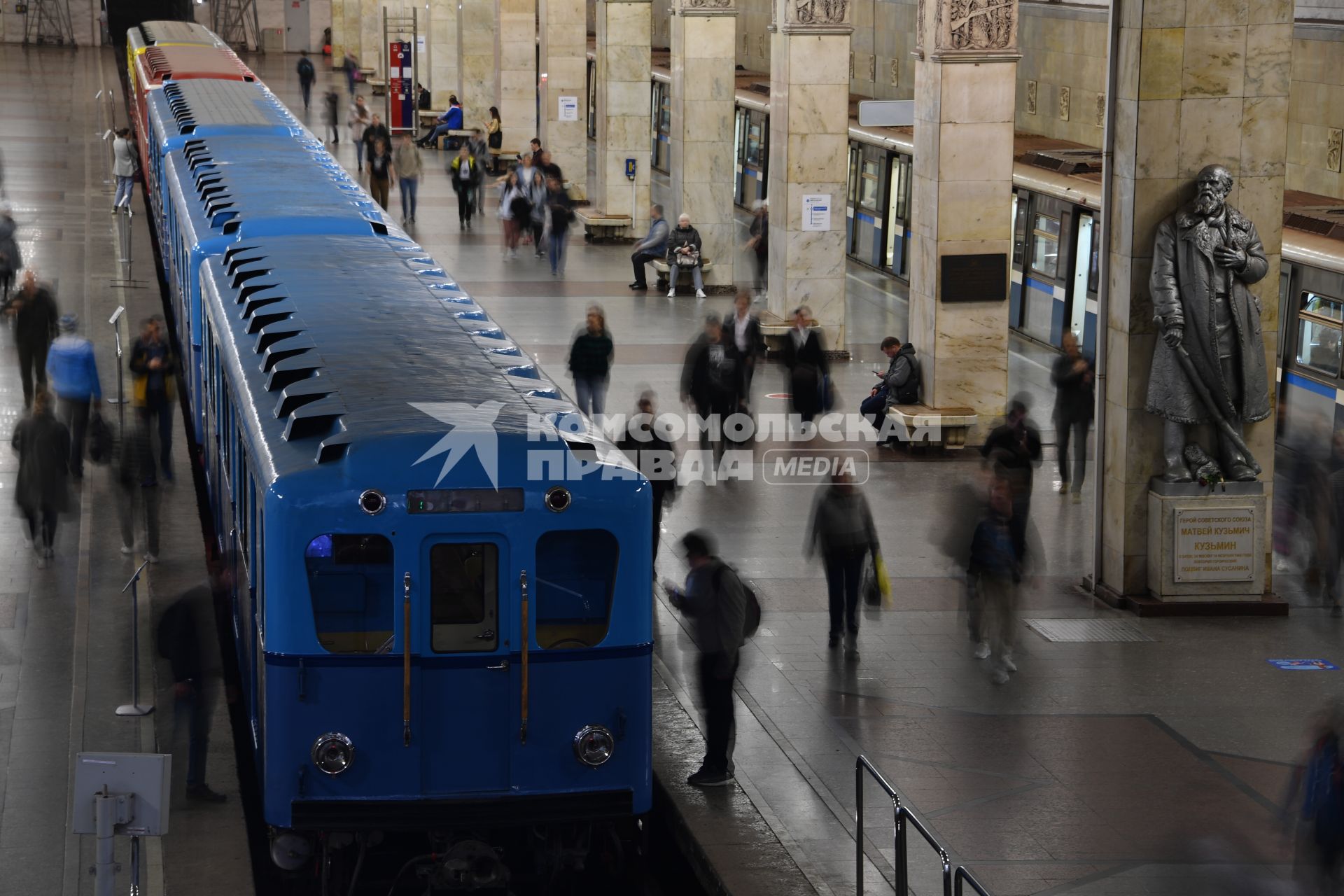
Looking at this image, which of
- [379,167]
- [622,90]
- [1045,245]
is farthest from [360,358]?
[379,167]

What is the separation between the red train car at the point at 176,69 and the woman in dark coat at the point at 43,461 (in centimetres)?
1899

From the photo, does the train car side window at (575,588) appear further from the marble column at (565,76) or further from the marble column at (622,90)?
the marble column at (565,76)

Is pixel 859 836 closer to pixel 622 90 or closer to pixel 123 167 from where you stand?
pixel 622 90

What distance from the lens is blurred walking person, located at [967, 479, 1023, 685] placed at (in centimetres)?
1255

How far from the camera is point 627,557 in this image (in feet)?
30.2

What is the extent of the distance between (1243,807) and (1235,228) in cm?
525

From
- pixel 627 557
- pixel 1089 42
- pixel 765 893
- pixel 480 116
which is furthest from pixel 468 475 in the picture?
pixel 480 116

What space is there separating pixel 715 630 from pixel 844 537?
241 centimetres

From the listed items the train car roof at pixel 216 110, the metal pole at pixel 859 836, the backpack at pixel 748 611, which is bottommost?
the metal pole at pixel 859 836

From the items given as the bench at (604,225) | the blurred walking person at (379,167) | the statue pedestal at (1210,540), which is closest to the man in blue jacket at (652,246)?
the bench at (604,225)

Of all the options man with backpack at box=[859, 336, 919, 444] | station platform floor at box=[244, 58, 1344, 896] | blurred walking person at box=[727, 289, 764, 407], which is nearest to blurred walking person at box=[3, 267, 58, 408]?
blurred walking person at box=[727, 289, 764, 407]

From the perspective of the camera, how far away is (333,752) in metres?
8.96

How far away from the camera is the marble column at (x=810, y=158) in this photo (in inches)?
925

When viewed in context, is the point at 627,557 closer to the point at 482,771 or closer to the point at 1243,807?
the point at 482,771
